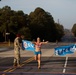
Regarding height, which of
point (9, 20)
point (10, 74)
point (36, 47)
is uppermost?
point (9, 20)

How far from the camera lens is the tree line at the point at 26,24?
10612cm

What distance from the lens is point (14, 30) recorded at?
107 m

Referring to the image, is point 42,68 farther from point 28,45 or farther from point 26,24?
point 26,24

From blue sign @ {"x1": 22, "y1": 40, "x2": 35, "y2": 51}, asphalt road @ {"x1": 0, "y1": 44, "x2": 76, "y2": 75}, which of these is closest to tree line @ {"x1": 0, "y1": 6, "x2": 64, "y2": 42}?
asphalt road @ {"x1": 0, "y1": 44, "x2": 76, "y2": 75}

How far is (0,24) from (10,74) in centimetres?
9357

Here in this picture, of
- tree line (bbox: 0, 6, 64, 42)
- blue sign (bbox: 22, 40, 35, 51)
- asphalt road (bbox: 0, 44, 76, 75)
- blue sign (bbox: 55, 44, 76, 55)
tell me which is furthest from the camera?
tree line (bbox: 0, 6, 64, 42)

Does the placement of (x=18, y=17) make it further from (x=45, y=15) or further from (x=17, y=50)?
(x=17, y=50)

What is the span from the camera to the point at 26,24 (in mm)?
114562

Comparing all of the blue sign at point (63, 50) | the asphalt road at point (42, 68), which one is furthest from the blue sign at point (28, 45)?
the blue sign at point (63, 50)

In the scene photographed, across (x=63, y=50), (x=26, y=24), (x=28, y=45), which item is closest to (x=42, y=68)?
(x=63, y=50)

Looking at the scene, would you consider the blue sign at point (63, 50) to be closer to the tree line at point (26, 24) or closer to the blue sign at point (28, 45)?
the blue sign at point (28, 45)

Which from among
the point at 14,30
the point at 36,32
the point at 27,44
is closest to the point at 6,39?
the point at 14,30

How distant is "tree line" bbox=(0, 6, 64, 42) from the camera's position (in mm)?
106125

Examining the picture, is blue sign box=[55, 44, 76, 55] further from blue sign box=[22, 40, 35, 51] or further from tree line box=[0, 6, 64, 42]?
tree line box=[0, 6, 64, 42]
